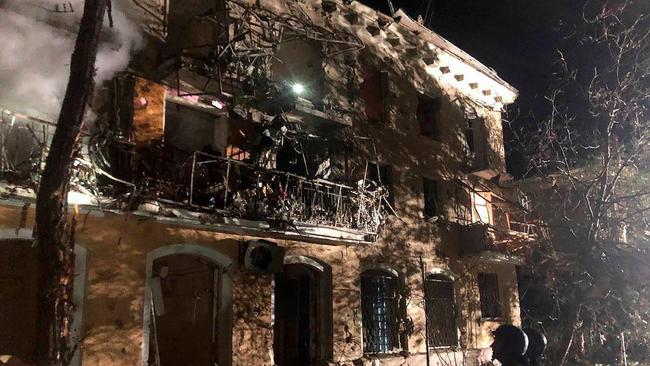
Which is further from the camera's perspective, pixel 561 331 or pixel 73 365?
pixel 561 331

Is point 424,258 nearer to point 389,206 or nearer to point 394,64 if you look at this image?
point 389,206

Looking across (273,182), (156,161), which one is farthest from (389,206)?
(156,161)

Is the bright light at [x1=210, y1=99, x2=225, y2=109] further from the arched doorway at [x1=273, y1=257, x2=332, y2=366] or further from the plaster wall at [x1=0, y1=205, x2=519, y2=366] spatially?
the arched doorway at [x1=273, y1=257, x2=332, y2=366]

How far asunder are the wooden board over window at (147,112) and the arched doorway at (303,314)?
458 centimetres

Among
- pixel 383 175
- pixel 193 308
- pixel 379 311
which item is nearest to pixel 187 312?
pixel 193 308

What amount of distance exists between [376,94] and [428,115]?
2.96 m

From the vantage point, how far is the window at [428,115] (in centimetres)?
1878

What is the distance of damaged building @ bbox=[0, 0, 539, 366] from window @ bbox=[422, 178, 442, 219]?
84 millimetres

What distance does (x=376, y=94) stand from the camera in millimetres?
16891

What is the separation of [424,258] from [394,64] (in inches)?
250

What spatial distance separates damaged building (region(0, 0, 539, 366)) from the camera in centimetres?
923

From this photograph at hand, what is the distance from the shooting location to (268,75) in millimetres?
12805

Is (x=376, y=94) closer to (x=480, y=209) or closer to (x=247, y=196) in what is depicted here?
(x=480, y=209)

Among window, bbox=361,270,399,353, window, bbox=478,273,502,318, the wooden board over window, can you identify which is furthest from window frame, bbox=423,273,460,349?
the wooden board over window
